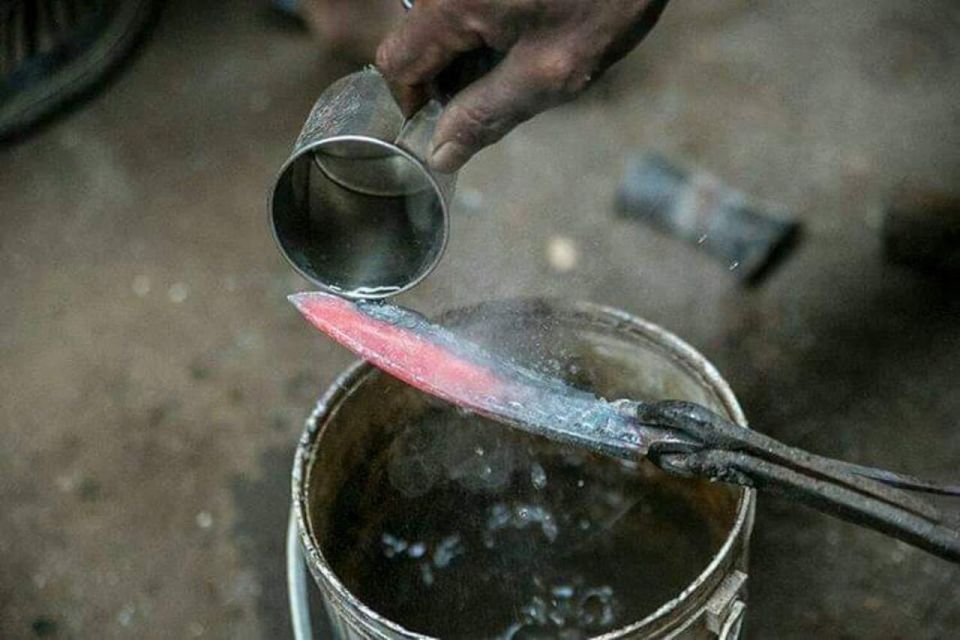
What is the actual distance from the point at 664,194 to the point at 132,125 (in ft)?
4.50

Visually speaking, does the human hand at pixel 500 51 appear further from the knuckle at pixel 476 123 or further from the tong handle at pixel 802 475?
the tong handle at pixel 802 475

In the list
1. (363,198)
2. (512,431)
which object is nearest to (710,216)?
(512,431)

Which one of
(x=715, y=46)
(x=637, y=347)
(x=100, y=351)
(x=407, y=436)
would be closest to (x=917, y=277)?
(x=715, y=46)

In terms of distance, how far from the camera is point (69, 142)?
9.75 feet

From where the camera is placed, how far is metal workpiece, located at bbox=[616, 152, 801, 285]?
8.22 ft

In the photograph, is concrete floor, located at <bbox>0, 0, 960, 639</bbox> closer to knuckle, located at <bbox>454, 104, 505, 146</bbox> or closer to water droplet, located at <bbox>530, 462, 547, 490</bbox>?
water droplet, located at <bbox>530, 462, 547, 490</bbox>

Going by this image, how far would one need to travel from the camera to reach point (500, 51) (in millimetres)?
1392

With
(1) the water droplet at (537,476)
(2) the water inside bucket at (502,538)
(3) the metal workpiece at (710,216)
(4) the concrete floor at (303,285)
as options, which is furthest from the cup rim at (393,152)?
(3) the metal workpiece at (710,216)

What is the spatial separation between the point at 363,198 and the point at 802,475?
74cm

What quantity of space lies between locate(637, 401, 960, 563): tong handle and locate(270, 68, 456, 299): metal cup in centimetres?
38

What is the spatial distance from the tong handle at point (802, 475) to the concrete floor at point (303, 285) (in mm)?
827

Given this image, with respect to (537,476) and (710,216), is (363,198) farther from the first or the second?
(710,216)

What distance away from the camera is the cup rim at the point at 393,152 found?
53.9 inches

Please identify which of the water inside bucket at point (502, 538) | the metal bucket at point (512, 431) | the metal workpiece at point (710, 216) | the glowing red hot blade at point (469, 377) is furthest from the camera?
the metal workpiece at point (710, 216)
